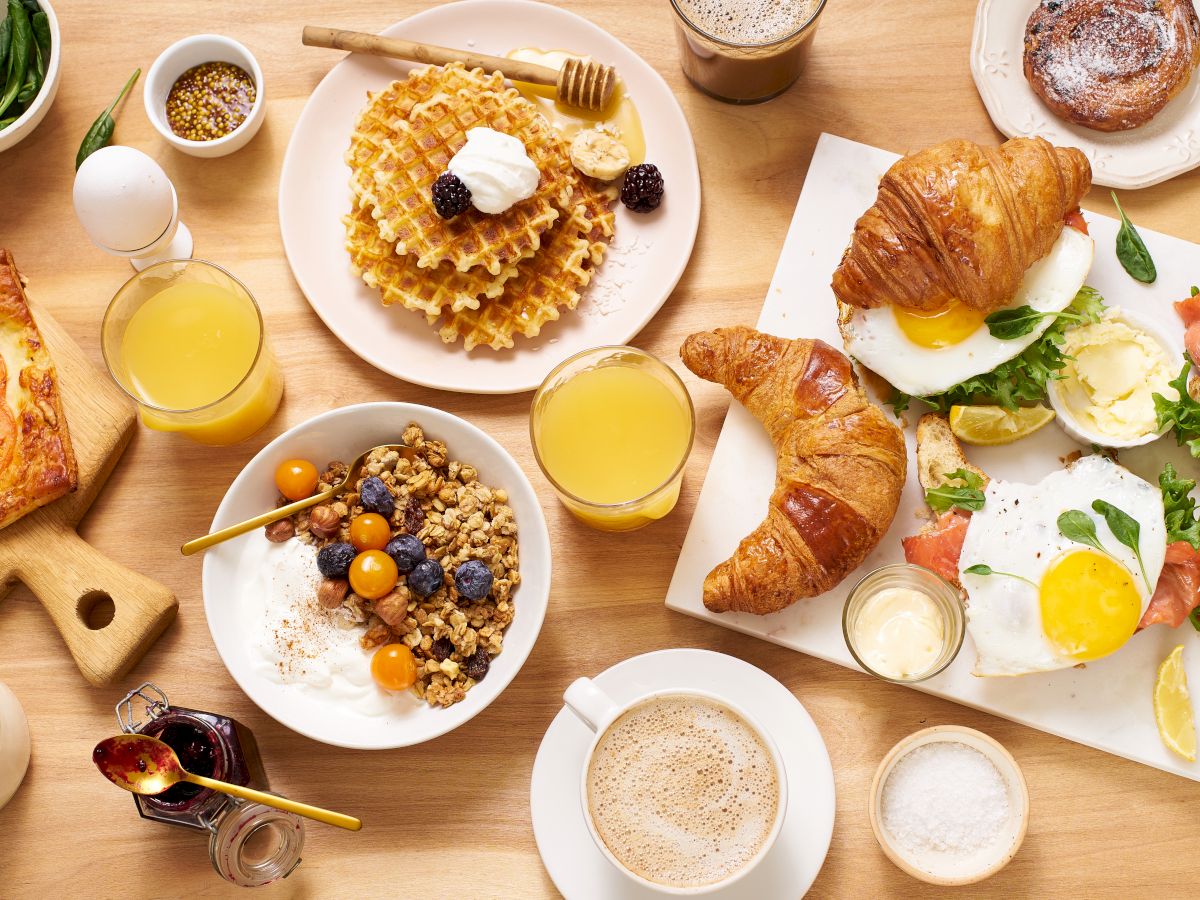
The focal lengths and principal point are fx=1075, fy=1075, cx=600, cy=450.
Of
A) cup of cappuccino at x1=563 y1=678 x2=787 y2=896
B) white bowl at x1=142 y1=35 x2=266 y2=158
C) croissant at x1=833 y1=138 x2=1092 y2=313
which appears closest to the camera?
cup of cappuccino at x1=563 y1=678 x2=787 y2=896

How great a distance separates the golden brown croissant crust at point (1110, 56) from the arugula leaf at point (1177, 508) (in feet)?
3.10

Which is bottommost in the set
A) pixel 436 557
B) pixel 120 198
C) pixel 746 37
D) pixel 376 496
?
pixel 436 557

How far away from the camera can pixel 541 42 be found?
2.96 m

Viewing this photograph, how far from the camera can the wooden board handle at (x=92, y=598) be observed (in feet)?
8.69

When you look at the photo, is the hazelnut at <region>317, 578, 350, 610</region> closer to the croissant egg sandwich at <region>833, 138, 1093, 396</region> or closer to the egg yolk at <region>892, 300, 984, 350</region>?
the croissant egg sandwich at <region>833, 138, 1093, 396</region>

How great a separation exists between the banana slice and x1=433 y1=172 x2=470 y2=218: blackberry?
338mm

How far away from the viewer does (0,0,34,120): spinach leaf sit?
2848 mm

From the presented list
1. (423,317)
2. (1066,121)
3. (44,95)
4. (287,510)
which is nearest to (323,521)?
(287,510)

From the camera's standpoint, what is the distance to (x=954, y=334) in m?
2.65

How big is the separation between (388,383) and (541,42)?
103 centimetres

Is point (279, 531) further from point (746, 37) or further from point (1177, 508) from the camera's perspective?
point (1177, 508)

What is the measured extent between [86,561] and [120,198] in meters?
0.91

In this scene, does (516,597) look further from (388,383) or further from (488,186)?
(488,186)

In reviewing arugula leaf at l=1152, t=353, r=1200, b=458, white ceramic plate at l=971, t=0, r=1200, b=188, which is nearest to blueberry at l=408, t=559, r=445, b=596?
arugula leaf at l=1152, t=353, r=1200, b=458
